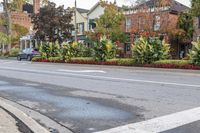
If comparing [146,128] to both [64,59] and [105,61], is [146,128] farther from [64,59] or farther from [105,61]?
[64,59]

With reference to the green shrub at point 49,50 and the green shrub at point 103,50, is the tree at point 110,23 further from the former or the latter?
the green shrub at point 103,50

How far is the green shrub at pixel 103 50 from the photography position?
31.0 metres

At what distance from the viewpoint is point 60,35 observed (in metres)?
53.2

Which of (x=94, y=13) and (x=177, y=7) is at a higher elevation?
(x=94, y=13)

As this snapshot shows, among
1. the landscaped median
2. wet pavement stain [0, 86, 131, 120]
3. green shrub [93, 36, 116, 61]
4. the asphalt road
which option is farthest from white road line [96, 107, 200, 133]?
green shrub [93, 36, 116, 61]

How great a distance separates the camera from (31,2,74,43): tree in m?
51.1

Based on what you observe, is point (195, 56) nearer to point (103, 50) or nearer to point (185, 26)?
point (103, 50)

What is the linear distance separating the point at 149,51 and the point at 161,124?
19.4 metres

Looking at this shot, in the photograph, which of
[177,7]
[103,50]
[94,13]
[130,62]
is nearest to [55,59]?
[103,50]

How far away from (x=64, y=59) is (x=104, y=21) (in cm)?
1233

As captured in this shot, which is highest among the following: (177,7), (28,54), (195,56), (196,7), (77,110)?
(177,7)

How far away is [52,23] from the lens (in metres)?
51.0

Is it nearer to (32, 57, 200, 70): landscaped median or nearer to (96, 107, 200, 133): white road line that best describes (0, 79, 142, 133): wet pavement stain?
(96, 107, 200, 133): white road line

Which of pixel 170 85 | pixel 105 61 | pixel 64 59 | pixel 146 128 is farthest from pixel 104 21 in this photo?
pixel 146 128
